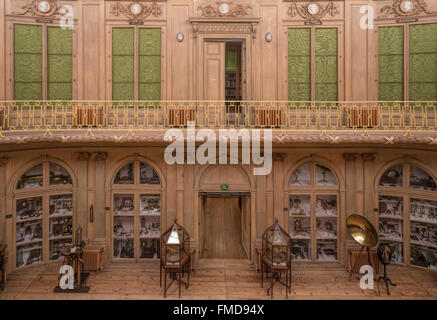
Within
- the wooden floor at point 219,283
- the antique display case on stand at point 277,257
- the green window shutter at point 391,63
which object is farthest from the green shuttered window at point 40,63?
the green window shutter at point 391,63

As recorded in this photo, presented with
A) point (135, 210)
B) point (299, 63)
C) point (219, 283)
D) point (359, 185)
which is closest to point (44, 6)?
point (135, 210)

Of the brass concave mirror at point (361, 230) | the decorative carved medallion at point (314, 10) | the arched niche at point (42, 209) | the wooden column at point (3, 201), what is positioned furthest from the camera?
the decorative carved medallion at point (314, 10)

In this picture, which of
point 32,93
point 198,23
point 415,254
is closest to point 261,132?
point 198,23

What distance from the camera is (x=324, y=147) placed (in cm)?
933

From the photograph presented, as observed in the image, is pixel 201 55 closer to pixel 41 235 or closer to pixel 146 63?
pixel 146 63

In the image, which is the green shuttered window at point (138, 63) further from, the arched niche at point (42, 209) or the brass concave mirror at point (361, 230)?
the brass concave mirror at point (361, 230)

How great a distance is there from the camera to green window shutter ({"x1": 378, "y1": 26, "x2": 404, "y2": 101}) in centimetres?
927

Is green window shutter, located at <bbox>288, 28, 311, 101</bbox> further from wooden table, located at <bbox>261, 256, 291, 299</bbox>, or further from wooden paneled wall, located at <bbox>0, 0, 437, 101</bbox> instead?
wooden table, located at <bbox>261, 256, 291, 299</bbox>

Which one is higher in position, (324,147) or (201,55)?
(201,55)

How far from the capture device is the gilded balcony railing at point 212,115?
8938mm

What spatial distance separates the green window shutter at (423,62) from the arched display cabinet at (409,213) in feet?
6.63

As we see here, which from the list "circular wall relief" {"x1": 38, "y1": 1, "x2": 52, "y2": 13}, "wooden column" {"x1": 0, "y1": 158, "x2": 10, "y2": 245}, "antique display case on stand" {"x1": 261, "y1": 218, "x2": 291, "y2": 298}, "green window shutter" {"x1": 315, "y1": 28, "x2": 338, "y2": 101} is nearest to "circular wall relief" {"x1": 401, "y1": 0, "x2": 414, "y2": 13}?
"green window shutter" {"x1": 315, "y1": 28, "x2": 338, "y2": 101}
